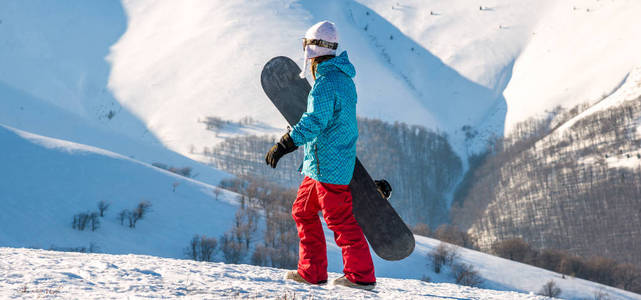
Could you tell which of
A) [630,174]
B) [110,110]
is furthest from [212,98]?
[630,174]

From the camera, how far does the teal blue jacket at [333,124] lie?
18.5 ft

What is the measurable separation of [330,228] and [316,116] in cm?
134

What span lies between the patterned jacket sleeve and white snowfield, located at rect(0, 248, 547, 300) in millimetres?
1546

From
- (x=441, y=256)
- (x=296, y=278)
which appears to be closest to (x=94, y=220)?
(x=441, y=256)

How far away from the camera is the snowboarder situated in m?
5.65

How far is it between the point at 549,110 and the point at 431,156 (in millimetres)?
44892

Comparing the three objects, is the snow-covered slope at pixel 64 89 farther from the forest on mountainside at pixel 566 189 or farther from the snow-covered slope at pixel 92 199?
the forest on mountainside at pixel 566 189

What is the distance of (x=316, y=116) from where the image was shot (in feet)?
18.1

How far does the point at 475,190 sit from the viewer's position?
147250 mm

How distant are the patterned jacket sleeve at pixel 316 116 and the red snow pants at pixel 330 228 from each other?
65cm

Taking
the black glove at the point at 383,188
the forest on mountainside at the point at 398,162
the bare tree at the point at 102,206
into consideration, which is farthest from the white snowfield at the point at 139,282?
the forest on mountainside at the point at 398,162

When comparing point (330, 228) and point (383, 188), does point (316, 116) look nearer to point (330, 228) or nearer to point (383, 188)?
point (330, 228)

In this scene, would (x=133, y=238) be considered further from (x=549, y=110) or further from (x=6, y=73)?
(x=549, y=110)

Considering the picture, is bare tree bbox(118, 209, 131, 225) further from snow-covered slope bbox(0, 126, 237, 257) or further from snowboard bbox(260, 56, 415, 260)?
snowboard bbox(260, 56, 415, 260)
